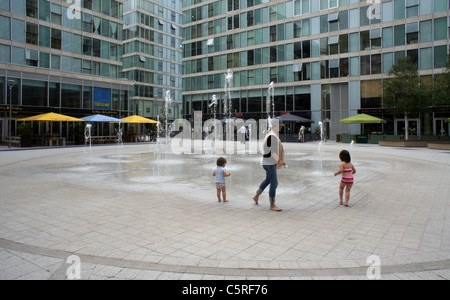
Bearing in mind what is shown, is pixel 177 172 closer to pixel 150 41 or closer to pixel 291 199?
pixel 291 199

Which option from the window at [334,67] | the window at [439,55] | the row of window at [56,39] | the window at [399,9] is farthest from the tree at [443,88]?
the row of window at [56,39]

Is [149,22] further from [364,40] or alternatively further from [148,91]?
[364,40]

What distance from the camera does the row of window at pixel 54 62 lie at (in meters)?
31.1

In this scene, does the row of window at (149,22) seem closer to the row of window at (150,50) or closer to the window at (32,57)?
the row of window at (150,50)

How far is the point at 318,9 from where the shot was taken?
41781 millimetres

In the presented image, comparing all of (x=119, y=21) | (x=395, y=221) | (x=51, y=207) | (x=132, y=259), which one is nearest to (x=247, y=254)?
(x=132, y=259)

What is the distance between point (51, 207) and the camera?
6965 mm

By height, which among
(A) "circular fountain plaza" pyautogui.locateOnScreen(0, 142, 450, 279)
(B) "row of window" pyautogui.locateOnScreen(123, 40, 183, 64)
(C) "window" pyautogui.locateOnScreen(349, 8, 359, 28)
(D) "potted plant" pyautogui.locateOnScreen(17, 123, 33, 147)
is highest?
(B) "row of window" pyautogui.locateOnScreen(123, 40, 183, 64)

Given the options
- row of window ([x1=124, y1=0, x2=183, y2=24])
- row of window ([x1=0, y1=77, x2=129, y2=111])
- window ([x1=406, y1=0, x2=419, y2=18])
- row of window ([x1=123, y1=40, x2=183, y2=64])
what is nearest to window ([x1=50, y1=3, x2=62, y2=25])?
row of window ([x1=0, y1=77, x2=129, y2=111])

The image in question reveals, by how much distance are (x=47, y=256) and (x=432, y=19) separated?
4205 centimetres

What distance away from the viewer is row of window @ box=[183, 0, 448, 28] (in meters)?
34.8

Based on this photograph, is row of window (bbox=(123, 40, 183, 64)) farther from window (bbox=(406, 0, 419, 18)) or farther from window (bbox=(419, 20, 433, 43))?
window (bbox=(419, 20, 433, 43))

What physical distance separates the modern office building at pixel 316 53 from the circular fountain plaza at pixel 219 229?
27.4 metres

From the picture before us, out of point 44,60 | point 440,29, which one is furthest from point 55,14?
point 440,29
